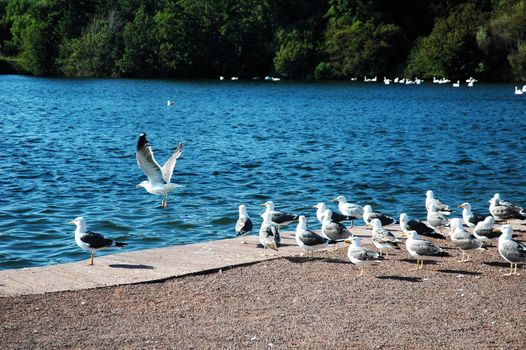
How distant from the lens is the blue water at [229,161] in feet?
56.9

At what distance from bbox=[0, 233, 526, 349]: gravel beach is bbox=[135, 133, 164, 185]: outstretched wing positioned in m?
3.65

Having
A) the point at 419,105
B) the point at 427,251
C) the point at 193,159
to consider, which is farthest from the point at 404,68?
the point at 427,251

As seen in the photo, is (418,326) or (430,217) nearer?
(418,326)

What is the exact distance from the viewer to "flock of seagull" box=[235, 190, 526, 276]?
1103 centimetres

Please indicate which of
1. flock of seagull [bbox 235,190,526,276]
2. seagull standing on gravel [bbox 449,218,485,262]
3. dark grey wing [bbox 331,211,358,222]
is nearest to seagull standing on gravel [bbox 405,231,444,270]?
flock of seagull [bbox 235,190,526,276]

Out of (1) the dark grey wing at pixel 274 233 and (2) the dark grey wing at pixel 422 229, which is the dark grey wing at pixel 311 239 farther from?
(2) the dark grey wing at pixel 422 229

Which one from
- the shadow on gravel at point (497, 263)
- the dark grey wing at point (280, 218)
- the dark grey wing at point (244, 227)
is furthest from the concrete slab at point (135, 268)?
the shadow on gravel at point (497, 263)

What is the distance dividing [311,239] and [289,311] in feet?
→ 9.23

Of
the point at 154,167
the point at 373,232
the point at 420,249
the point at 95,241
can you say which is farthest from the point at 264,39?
the point at 420,249

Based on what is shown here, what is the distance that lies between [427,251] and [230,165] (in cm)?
1644

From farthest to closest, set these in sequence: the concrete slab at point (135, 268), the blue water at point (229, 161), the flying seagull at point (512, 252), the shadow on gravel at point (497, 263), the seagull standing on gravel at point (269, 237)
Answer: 1. the blue water at point (229, 161)
2. the seagull standing on gravel at point (269, 237)
3. the shadow on gravel at point (497, 263)
4. the flying seagull at point (512, 252)
5. the concrete slab at point (135, 268)

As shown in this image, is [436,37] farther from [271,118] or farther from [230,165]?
[230,165]

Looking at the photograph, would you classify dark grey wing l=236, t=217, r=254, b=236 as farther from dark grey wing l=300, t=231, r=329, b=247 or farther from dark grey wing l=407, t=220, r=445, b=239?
dark grey wing l=407, t=220, r=445, b=239

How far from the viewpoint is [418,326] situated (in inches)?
332
